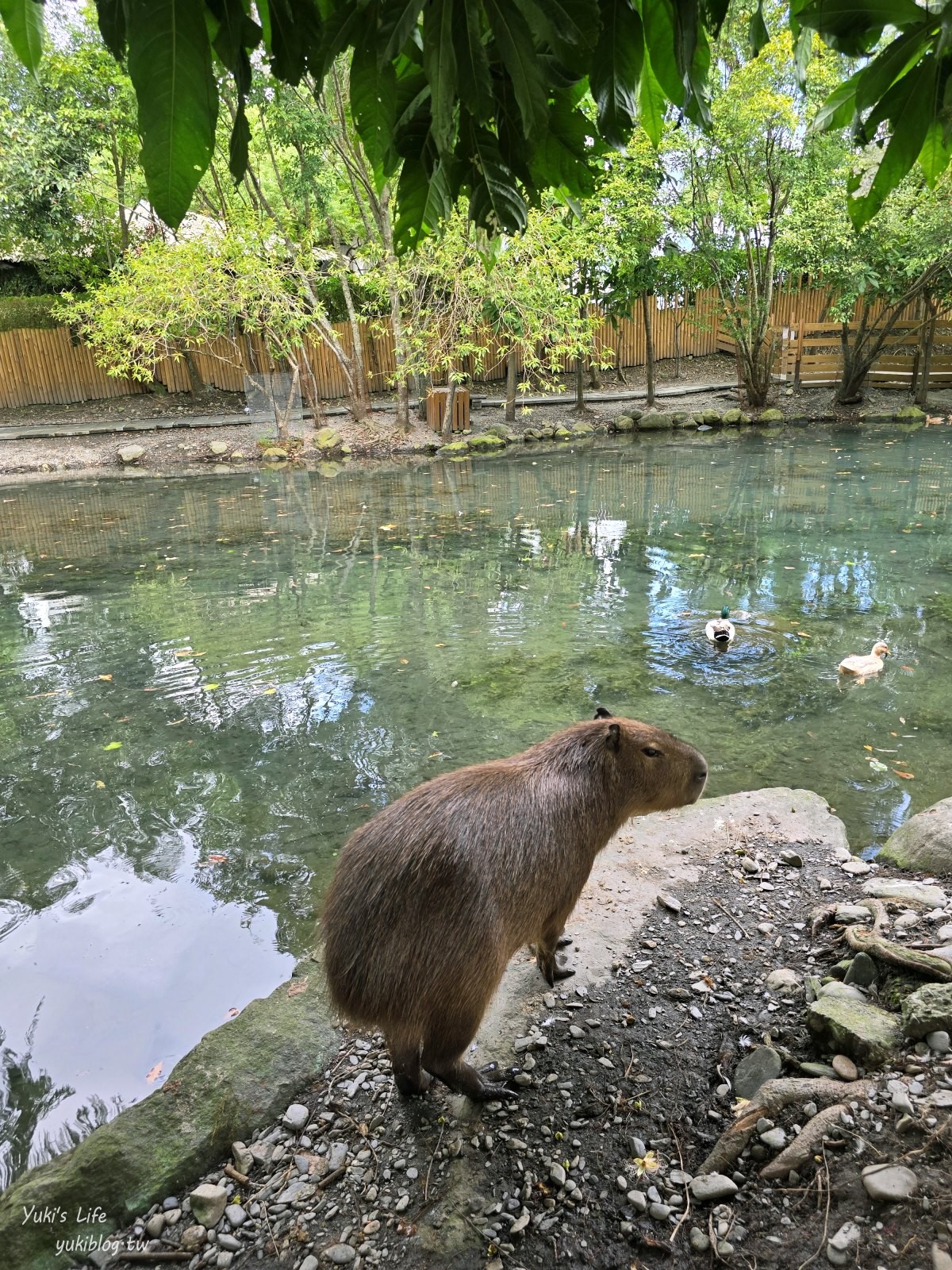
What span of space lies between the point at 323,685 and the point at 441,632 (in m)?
1.29

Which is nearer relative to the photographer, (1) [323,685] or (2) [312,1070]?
(2) [312,1070]

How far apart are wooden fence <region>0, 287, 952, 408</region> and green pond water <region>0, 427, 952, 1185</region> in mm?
9388

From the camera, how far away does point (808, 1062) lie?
2236mm

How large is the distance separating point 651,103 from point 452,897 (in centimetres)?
183

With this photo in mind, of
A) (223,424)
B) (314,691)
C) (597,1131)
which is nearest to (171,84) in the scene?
(597,1131)


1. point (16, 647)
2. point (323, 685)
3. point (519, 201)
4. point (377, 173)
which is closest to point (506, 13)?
point (519, 201)

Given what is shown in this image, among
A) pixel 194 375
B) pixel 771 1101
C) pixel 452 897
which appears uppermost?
pixel 194 375

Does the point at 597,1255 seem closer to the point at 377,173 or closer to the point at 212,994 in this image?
the point at 212,994

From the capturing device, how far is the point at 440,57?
1064mm

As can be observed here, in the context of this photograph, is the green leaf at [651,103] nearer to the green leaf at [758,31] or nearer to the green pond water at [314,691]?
the green leaf at [758,31]

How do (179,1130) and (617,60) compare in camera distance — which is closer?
(617,60)

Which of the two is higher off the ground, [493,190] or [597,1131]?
[493,190]

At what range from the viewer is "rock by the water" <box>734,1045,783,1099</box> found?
224 centimetres

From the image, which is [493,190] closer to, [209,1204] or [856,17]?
[856,17]
